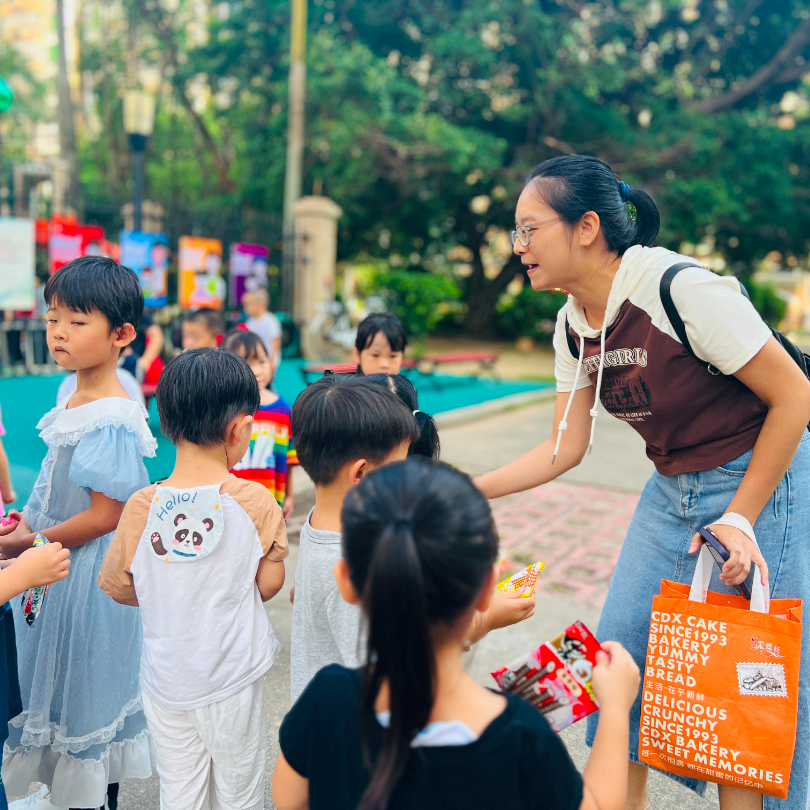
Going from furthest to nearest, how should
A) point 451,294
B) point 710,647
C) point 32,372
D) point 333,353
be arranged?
point 451,294 < point 333,353 < point 32,372 < point 710,647

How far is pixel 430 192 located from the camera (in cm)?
1727

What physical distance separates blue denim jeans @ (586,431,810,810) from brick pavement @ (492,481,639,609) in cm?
195

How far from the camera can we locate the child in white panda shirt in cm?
166

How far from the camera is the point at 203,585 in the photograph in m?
1.67

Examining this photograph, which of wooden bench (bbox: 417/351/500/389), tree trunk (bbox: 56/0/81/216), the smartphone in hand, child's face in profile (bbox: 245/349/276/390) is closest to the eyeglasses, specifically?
the smartphone in hand

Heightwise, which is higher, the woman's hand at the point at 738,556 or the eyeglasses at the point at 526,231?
the eyeglasses at the point at 526,231

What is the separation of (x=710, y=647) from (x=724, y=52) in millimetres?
19082

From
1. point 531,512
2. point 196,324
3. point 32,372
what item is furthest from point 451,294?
point 196,324

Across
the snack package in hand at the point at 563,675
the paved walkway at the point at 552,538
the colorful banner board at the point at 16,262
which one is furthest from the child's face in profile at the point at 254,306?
the snack package in hand at the point at 563,675

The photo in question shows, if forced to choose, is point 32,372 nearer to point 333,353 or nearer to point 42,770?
point 333,353

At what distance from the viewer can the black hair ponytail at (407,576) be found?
1010 millimetres

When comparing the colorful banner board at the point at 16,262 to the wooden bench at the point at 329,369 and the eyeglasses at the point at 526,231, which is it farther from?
the eyeglasses at the point at 526,231

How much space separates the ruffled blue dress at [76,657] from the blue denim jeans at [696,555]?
1352mm

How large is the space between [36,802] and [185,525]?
1271 mm
